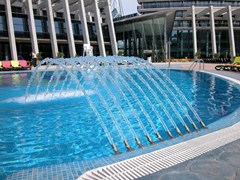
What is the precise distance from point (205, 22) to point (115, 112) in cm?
5728

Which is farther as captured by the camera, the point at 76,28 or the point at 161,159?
the point at 76,28

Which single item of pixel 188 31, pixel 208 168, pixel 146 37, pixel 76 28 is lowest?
pixel 208 168

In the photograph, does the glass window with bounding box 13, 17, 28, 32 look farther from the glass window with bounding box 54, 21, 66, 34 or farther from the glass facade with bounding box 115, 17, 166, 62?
the glass facade with bounding box 115, 17, 166, 62

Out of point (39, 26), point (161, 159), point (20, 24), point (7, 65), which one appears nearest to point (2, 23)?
point (20, 24)

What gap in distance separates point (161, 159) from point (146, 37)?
46835 mm

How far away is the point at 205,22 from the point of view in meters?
60.4

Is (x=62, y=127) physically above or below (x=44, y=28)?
below

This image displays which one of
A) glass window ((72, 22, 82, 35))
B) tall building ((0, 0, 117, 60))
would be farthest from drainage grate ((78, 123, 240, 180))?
glass window ((72, 22, 82, 35))

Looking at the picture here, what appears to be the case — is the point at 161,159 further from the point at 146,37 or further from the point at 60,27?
the point at 146,37

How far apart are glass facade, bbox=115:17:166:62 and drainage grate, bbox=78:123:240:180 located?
1636 inches

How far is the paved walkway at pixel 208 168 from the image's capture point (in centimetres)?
330

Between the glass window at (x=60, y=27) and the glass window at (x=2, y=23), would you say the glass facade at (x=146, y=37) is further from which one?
the glass window at (x=2, y=23)

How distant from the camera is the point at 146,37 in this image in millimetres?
49344

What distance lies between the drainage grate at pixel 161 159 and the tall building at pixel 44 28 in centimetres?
3345
